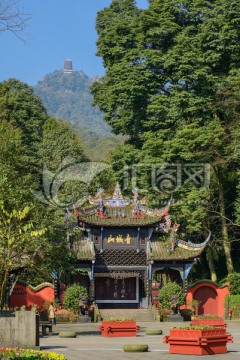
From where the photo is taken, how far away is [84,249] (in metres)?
48.3

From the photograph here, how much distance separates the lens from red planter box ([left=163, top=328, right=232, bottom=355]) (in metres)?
24.8

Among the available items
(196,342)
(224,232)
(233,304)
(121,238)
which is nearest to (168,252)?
(121,238)

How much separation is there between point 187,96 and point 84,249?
1174cm

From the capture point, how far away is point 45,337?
33.8m

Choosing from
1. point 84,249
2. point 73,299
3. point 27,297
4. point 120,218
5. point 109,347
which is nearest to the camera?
point 109,347

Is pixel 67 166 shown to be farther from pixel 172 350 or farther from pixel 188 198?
pixel 172 350

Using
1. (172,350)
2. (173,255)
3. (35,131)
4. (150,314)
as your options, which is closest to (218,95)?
(173,255)

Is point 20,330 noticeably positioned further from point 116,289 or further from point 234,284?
point 116,289

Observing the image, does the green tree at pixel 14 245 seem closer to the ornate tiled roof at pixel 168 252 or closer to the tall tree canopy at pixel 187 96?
the ornate tiled roof at pixel 168 252

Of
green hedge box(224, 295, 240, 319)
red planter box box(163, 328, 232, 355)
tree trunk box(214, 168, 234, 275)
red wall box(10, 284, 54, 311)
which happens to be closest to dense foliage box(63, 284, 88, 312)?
red wall box(10, 284, 54, 311)

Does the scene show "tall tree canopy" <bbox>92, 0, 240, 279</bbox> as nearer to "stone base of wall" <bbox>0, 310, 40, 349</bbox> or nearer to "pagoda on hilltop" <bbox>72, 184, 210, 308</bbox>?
"pagoda on hilltop" <bbox>72, 184, 210, 308</bbox>

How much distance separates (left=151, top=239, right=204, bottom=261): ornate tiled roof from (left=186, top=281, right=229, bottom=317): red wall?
1.90m

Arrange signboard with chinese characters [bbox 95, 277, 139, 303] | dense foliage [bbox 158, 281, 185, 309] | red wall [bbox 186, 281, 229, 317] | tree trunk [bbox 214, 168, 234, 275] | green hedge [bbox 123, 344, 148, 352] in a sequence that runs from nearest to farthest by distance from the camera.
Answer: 1. green hedge [bbox 123, 344, 148, 352]
2. dense foliage [bbox 158, 281, 185, 309]
3. red wall [bbox 186, 281, 229, 317]
4. signboard with chinese characters [bbox 95, 277, 139, 303]
5. tree trunk [bbox 214, 168, 234, 275]

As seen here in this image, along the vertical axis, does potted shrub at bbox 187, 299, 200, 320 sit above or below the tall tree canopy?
below
